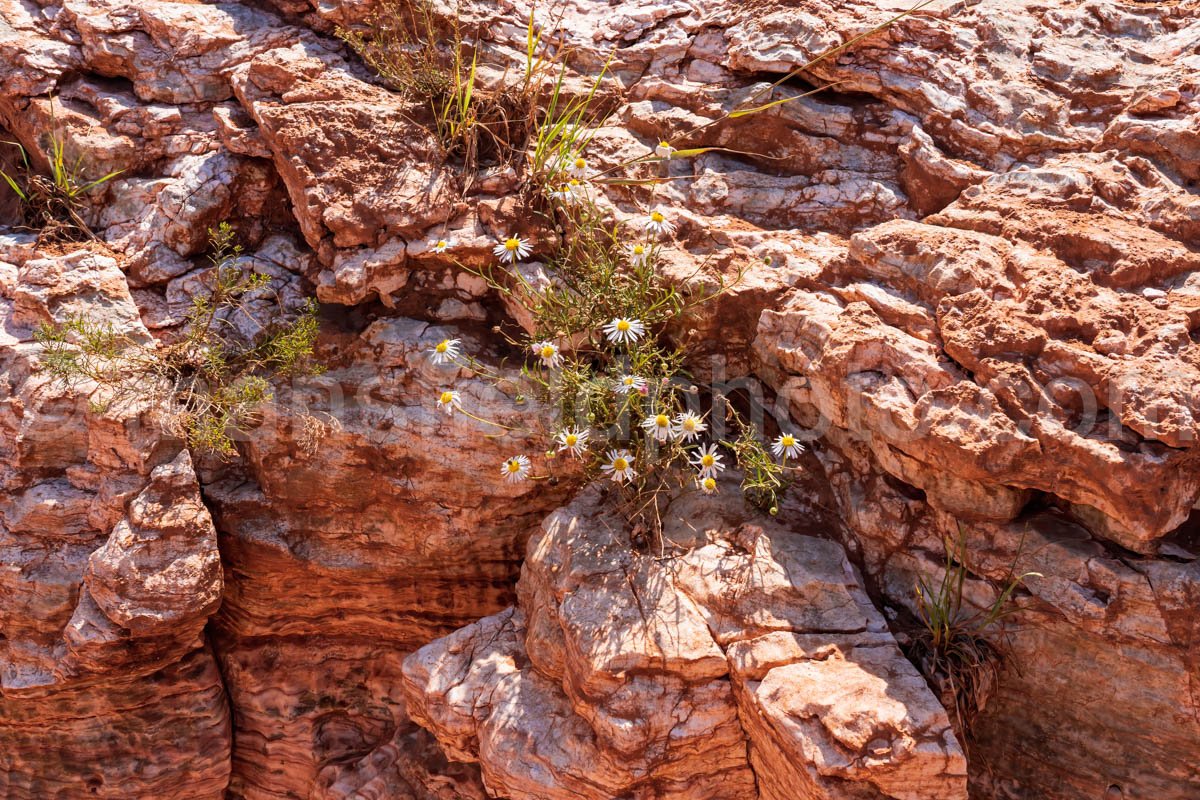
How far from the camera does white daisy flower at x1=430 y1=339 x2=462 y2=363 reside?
3666 millimetres

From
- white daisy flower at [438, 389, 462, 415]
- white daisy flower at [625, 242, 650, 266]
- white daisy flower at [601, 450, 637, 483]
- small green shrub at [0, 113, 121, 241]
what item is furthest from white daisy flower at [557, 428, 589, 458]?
small green shrub at [0, 113, 121, 241]

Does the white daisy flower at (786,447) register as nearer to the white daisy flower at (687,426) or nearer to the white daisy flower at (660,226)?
the white daisy flower at (687,426)

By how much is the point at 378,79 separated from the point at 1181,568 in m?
3.99

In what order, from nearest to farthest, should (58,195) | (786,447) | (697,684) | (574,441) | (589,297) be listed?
(697,684) → (574,441) → (786,447) → (589,297) → (58,195)

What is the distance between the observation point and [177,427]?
12.8 ft

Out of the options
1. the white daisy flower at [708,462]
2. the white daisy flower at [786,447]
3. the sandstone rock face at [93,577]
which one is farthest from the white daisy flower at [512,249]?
the sandstone rock face at [93,577]

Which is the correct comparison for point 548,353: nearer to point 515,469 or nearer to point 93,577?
point 515,469

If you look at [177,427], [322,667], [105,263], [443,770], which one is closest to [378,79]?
[105,263]

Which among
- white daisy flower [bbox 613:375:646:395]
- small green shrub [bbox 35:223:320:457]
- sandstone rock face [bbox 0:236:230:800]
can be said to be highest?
white daisy flower [bbox 613:375:646:395]

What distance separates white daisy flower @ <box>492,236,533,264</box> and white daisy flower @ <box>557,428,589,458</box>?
30.8 inches

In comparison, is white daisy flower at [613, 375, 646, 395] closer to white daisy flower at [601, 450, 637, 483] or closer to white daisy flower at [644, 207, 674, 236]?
white daisy flower at [601, 450, 637, 483]

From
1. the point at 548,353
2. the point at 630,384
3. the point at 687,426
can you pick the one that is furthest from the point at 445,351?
the point at 687,426

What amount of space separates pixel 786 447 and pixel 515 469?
107 centimetres

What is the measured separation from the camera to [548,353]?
3.57m
